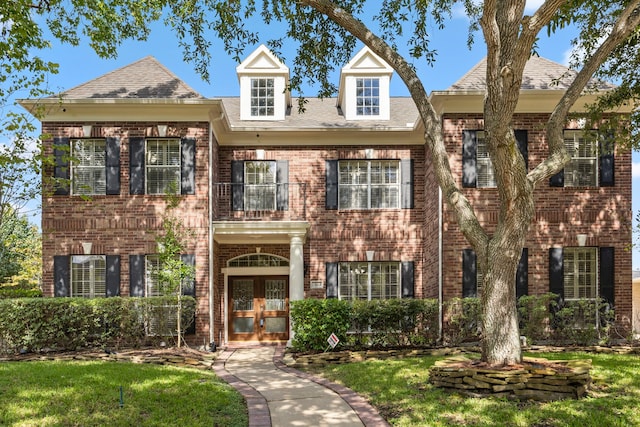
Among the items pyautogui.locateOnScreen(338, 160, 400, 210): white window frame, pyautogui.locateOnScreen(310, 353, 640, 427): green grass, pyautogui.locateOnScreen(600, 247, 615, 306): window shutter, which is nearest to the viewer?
pyautogui.locateOnScreen(310, 353, 640, 427): green grass

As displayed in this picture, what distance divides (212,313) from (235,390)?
5.27 metres

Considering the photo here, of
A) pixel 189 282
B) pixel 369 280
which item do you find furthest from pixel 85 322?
pixel 369 280

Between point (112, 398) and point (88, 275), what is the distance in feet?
24.3

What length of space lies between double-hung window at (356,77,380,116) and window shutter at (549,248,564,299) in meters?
6.21

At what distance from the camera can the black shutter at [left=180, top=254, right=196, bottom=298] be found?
13688 millimetres

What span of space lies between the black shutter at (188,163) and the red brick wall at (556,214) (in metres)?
Answer: 6.13

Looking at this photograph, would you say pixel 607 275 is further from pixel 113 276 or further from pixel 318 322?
pixel 113 276

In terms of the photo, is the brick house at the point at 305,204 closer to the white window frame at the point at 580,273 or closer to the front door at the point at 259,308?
the white window frame at the point at 580,273

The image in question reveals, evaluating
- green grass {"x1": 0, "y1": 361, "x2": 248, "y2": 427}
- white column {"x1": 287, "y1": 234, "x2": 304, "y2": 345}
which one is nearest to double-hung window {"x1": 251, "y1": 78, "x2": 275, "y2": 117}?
white column {"x1": 287, "y1": 234, "x2": 304, "y2": 345}

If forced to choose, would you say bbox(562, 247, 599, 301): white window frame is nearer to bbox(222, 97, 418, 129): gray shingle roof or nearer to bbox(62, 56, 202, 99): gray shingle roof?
bbox(222, 97, 418, 129): gray shingle roof

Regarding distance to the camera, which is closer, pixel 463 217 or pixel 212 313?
pixel 463 217

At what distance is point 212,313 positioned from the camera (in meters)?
13.8

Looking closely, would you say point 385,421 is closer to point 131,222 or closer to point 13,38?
point 131,222

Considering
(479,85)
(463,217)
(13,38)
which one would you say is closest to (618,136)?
(479,85)
